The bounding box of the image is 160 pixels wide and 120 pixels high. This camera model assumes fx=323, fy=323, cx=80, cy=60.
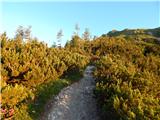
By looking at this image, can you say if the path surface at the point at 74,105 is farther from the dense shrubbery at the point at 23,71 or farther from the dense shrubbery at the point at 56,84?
the dense shrubbery at the point at 23,71

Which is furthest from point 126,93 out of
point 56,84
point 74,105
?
point 56,84

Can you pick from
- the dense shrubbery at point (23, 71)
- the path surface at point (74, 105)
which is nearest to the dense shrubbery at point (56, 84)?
the dense shrubbery at point (23, 71)

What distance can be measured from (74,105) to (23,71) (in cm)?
371

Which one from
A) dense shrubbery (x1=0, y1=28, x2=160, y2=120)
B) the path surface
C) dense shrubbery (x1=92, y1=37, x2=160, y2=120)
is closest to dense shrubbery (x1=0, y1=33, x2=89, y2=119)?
dense shrubbery (x1=0, y1=28, x2=160, y2=120)

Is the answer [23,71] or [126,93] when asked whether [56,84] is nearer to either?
[23,71]

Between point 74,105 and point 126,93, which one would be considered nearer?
point 126,93

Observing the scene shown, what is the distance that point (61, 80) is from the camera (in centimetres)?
2309

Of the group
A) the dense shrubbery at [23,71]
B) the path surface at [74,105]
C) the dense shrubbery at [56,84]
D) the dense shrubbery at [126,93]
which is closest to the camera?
the dense shrubbery at [126,93]

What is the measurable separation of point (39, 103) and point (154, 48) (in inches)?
1097

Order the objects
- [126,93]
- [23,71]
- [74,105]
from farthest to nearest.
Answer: [74,105], [23,71], [126,93]

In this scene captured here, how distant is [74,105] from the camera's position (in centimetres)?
1973

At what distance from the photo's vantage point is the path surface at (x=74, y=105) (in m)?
18.3

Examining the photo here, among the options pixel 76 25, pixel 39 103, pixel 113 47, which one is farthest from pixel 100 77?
pixel 76 25

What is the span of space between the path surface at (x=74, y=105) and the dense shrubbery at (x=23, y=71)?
144 cm
